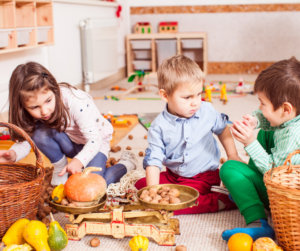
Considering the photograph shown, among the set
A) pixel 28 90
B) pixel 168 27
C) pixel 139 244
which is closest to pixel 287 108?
pixel 139 244

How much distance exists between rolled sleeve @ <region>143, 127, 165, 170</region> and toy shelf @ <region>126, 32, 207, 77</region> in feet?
10.1

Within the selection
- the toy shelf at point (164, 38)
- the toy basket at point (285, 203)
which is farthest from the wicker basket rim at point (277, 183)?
the toy shelf at point (164, 38)

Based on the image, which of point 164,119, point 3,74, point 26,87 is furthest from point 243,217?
point 3,74

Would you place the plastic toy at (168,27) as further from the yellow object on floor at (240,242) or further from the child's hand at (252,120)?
the yellow object on floor at (240,242)

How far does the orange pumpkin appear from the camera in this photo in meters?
0.94

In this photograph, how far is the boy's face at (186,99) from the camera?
1.08 meters

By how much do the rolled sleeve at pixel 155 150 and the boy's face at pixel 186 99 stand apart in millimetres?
106

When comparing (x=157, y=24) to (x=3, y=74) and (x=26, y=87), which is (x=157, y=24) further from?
(x=26, y=87)

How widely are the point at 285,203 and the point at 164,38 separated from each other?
3536 mm

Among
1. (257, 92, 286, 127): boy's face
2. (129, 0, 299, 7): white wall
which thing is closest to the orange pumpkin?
(257, 92, 286, 127): boy's face

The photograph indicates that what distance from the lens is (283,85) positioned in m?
1.00

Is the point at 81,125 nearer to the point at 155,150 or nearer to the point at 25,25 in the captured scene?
the point at 155,150

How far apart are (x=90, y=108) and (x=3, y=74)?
47.5 inches

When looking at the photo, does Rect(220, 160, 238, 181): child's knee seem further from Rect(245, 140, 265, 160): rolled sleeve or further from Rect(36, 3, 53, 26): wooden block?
Rect(36, 3, 53, 26): wooden block
